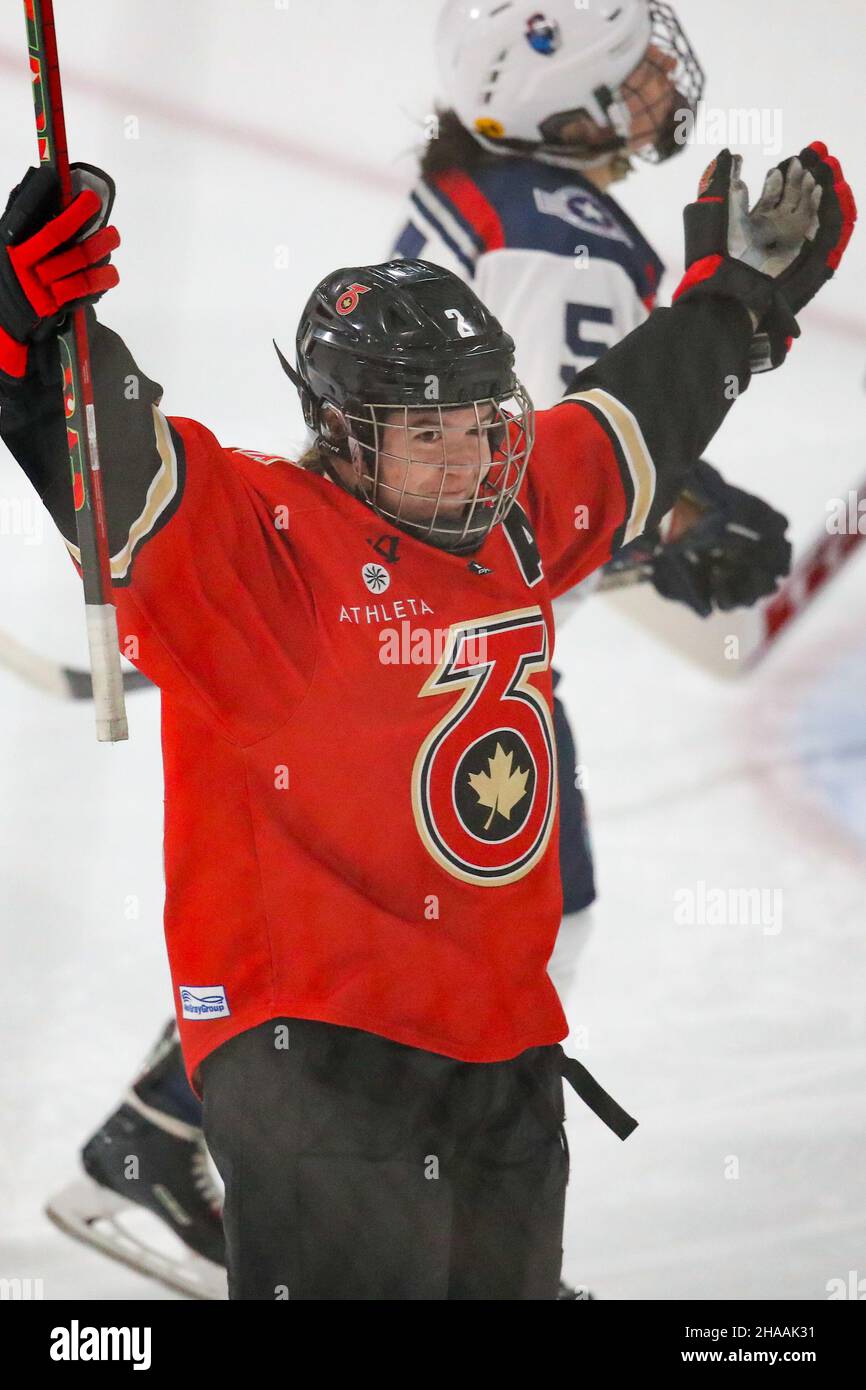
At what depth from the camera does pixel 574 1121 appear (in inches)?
90.0

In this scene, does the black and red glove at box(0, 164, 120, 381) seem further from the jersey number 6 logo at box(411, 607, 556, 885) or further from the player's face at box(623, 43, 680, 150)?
the player's face at box(623, 43, 680, 150)

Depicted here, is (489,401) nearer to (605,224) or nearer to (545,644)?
(545,644)

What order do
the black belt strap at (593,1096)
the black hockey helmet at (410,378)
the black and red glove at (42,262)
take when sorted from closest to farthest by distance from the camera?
1. the black and red glove at (42,262)
2. the black hockey helmet at (410,378)
3. the black belt strap at (593,1096)

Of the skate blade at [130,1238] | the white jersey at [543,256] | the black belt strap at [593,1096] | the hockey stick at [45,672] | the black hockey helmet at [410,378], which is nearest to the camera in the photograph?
the black hockey helmet at [410,378]

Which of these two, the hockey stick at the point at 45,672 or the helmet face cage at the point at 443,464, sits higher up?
the helmet face cage at the point at 443,464

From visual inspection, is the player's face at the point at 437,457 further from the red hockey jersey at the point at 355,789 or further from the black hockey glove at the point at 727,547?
the black hockey glove at the point at 727,547

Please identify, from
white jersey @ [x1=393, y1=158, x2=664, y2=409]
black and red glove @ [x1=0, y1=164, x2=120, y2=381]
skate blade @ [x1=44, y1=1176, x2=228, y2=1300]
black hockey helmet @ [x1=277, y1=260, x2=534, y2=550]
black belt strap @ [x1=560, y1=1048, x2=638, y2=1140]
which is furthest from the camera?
skate blade @ [x1=44, y1=1176, x2=228, y2=1300]

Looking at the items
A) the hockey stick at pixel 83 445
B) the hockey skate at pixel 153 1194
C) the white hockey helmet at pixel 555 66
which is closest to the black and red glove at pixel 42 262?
the hockey stick at pixel 83 445

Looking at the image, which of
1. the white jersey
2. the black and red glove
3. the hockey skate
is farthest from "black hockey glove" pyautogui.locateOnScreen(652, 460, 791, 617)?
the black and red glove

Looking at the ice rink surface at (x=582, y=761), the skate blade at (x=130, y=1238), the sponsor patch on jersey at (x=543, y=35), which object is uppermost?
the sponsor patch on jersey at (x=543, y=35)

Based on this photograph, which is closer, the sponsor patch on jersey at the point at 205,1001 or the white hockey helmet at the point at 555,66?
the sponsor patch on jersey at the point at 205,1001

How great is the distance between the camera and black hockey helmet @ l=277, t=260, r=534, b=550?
150 cm

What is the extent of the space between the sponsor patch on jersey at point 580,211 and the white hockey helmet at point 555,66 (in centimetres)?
6

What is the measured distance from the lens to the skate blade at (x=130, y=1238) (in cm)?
220
